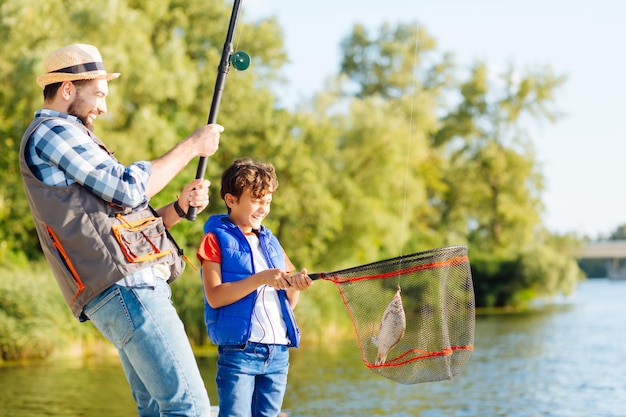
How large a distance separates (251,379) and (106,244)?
3.32 feet

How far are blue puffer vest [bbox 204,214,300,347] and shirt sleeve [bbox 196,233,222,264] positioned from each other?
0.02 m

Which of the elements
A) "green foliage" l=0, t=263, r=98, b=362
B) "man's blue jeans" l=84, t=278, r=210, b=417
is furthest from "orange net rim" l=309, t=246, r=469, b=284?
"green foliage" l=0, t=263, r=98, b=362

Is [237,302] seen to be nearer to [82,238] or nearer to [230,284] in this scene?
[230,284]

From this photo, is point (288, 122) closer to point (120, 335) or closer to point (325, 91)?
point (325, 91)

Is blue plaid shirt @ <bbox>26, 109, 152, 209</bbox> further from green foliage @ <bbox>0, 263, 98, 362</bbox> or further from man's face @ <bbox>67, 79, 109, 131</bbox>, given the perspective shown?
green foliage @ <bbox>0, 263, 98, 362</bbox>

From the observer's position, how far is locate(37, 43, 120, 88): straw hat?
10.8 ft

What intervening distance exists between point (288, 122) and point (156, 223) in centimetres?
2254

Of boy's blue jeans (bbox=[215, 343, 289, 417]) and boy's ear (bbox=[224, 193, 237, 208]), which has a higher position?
boy's ear (bbox=[224, 193, 237, 208])

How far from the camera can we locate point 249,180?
3920 millimetres

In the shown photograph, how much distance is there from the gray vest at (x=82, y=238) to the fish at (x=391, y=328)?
122 cm

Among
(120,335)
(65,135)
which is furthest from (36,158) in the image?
(120,335)

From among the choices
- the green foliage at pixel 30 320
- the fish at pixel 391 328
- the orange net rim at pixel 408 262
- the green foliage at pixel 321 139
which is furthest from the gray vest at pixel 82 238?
the green foliage at pixel 30 320

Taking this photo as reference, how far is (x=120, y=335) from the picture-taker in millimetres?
3174

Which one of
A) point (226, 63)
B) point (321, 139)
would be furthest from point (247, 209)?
point (321, 139)
